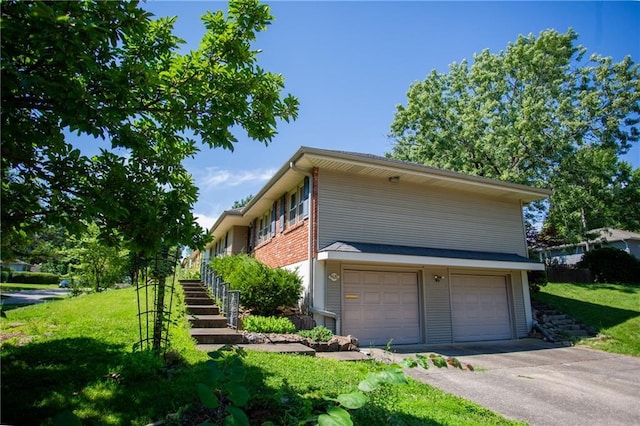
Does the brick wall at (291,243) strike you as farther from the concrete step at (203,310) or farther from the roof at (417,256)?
the concrete step at (203,310)

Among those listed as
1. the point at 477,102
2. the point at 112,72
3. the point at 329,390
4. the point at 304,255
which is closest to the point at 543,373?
the point at 329,390

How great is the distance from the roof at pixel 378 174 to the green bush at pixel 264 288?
3.05 metres

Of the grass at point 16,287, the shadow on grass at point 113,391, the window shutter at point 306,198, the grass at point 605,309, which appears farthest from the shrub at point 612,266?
the grass at point 16,287

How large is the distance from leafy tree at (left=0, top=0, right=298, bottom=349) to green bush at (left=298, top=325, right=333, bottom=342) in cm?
523

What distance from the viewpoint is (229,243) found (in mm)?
22125

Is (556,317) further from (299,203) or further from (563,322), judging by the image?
(299,203)

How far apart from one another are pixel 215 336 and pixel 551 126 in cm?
2121

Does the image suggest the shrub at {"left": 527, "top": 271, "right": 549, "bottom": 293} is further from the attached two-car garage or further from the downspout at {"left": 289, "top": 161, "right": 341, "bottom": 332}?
the downspout at {"left": 289, "top": 161, "right": 341, "bottom": 332}

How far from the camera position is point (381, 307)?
10727mm

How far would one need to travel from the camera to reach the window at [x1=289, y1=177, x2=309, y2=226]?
36.1ft

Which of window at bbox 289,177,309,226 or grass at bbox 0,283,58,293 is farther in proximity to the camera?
window at bbox 289,177,309,226

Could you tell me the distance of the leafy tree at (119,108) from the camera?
273 cm

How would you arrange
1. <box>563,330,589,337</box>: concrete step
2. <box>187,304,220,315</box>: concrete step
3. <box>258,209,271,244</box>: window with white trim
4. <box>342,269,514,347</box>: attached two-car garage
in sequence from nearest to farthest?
<box>187,304,220,315</box>: concrete step, <box>342,269,514,347</box>: attached two-car garage, <box>563,330,589,337</box>: concrete step, <box>258,209,271,244</box>: window with white trim

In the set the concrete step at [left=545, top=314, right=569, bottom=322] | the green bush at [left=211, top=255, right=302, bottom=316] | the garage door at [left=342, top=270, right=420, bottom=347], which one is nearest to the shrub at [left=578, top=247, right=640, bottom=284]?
the concrete step at [left=545, top=314, right=569, bottom=322]
